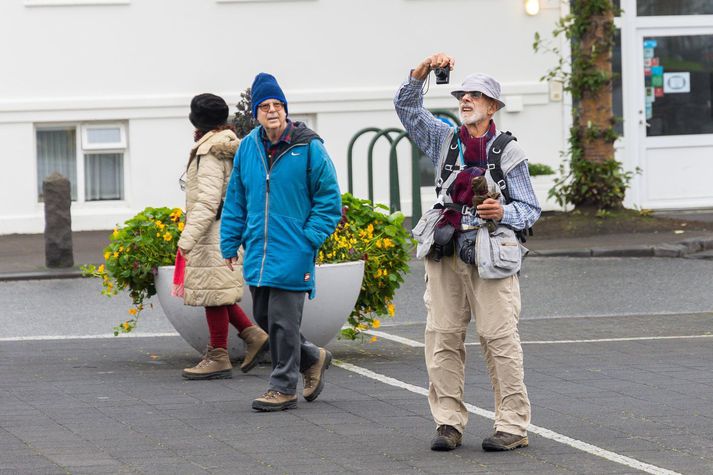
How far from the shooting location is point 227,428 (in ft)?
24.1

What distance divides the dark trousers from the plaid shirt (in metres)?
1.22

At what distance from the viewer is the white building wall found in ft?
63.1

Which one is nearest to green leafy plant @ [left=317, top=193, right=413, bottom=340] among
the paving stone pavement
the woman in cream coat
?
the paving stone pavement

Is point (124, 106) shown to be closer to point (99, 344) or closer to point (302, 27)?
point (302, 27)

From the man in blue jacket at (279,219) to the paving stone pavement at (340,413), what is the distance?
1.25 feet

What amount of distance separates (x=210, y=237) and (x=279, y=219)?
1.16 meters

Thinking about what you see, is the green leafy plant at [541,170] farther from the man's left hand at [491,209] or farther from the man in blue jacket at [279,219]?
the man's left hand at [491,209]

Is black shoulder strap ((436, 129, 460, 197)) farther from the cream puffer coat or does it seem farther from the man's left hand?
the cream puffer coat

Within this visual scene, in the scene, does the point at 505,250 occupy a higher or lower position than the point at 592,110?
lower

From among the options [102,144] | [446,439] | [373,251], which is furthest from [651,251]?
[446,439]

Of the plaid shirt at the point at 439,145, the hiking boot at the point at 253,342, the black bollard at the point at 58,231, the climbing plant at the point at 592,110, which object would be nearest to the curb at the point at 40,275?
the black bollard at the point at 58,231

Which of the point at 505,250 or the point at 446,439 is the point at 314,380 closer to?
the point at 446,439

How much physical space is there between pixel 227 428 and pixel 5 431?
3.60ft

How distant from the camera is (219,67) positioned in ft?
64.3
